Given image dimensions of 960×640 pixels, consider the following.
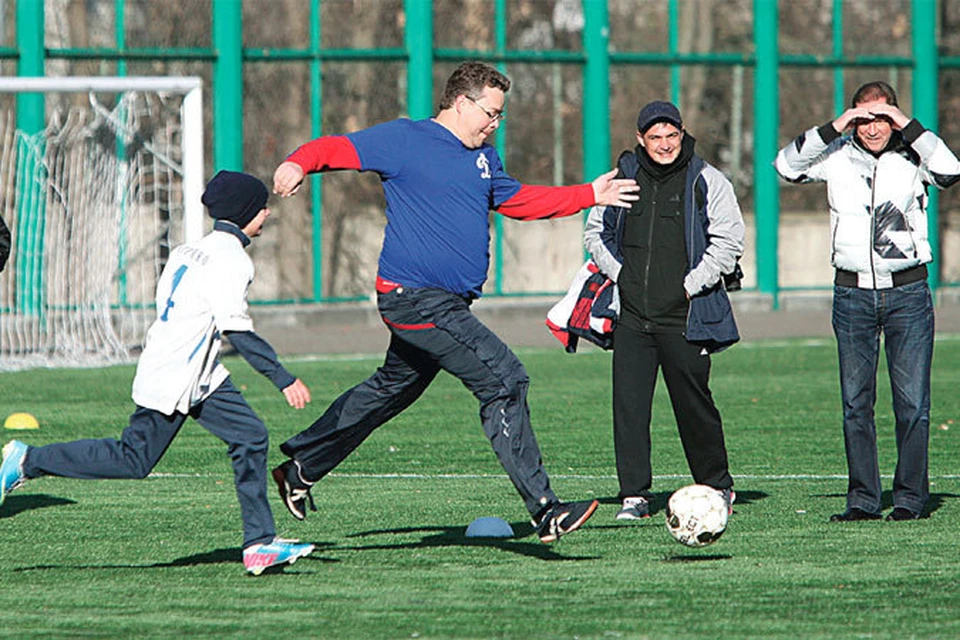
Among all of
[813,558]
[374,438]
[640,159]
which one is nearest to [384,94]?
[374,438]

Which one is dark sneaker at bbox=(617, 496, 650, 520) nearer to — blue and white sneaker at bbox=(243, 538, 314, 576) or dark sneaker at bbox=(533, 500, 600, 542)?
dark sneaker at bbox=(533, 500, 600, 542)

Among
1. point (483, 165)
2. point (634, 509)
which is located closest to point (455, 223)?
point (483, 165)

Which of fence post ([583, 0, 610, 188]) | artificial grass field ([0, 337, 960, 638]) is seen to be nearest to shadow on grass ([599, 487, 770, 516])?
artificial grass field ([0, 337, 960, 638])

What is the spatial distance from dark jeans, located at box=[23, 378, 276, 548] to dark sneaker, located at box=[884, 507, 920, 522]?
324 centimetres

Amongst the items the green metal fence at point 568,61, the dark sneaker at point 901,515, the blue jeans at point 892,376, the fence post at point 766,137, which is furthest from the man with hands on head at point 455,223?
the fence post at point 766,137

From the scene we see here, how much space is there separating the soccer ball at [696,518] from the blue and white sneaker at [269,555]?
1602 mm

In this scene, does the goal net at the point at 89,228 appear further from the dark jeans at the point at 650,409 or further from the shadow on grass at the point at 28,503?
the dark jeans at the point at 650,409

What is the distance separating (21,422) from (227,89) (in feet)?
33.4

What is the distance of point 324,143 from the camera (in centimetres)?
800

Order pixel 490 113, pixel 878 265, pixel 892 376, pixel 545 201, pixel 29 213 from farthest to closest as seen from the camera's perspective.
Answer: pixel 29 213 → pixel 892 376 → pixel 878 265 → pixel 545 201 → pixel 490 113

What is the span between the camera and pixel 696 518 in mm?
7965

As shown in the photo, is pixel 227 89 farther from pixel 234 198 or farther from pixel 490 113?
pixel 234 198

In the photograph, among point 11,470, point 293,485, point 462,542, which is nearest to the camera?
point 11,470

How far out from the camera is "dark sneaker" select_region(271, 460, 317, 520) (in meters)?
8.66
